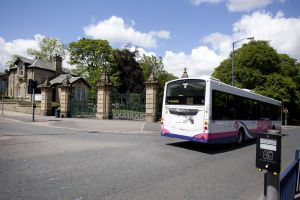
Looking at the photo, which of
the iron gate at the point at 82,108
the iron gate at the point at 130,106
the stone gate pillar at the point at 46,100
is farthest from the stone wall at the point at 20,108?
the iron gate at the point at 130,106

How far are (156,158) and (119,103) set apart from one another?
19.4 metres

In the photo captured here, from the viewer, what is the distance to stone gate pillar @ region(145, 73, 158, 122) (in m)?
23.5

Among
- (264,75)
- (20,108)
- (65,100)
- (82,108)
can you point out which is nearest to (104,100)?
(82,108)

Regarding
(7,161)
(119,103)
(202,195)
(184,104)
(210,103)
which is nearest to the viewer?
(202,195)

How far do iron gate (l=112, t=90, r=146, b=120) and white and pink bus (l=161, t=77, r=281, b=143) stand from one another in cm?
1420

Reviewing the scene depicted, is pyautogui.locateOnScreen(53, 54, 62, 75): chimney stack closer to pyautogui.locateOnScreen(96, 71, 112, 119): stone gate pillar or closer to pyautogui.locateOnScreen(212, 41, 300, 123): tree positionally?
pyautogui.locateOnScreen(96, 71, 112, 119): stone gate pillar

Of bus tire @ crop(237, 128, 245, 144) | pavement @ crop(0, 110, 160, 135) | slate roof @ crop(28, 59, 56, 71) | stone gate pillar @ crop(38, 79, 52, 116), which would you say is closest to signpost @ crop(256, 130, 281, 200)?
bus tire @ crop(237, 128, 245, 144)

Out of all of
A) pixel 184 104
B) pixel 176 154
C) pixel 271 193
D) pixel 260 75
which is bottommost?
pixel 176 154

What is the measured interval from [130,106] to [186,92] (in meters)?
16.1

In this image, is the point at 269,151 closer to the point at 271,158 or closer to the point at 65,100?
the point at 271,158

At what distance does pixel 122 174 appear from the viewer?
6.20 m

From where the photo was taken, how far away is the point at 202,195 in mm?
5016

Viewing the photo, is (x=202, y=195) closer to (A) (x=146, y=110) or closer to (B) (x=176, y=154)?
(B) (x=176, y=154)

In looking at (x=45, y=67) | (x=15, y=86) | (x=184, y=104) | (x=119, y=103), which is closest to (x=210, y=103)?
(x=184, y=104)
